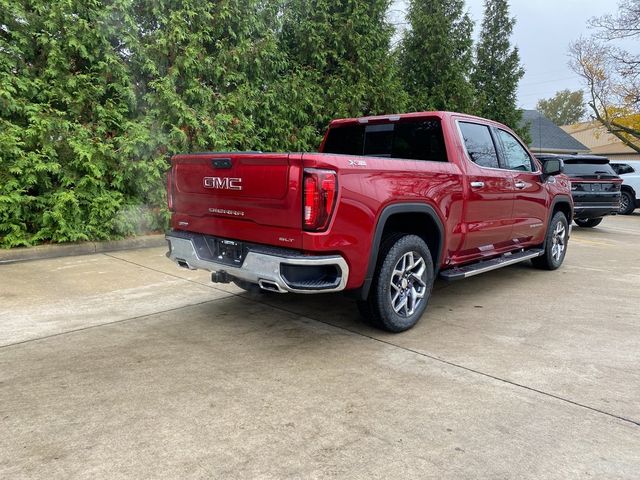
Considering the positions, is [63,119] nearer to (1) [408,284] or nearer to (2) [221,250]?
(2) [221,250]

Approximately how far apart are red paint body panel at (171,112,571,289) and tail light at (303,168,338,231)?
4 cm

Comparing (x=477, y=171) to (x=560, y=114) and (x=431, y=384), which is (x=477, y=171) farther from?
(x=560, y=114)

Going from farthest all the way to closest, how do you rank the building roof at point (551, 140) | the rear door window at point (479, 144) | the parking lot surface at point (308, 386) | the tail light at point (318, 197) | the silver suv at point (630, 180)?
the building roof at point (551, 140) < the silver suv at point (630, 180) < the rear door window at point (479, 144) < the tail light at point (318, 197) < the parking lot surface at point (308, 386)

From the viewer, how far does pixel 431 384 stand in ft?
10.5

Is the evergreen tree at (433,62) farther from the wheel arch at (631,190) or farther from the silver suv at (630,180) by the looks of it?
the wheel arch at (631,190)

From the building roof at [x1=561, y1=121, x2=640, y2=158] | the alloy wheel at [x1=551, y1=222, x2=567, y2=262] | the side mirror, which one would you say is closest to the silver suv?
the alloy wheel at [x1=551, y1=222, x2=567, y2=262]

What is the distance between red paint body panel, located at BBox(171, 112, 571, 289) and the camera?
3.33m

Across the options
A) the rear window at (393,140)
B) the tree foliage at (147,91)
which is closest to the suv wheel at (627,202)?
the tree foliage at (147,91)

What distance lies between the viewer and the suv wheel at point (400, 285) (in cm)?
386

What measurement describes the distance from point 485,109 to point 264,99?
9.65 m

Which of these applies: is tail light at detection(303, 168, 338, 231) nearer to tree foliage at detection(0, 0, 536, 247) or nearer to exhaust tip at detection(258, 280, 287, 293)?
exhaust tip at detection(258, 280, 287, 293)

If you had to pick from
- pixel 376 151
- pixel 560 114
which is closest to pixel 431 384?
pixel 376 151

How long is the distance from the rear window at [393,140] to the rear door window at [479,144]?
345 millimetres

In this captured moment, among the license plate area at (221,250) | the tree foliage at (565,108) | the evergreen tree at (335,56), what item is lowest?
the license plate area at (221,250)
